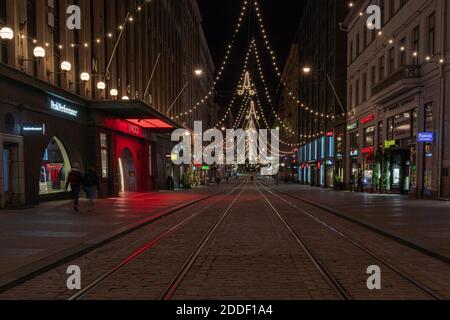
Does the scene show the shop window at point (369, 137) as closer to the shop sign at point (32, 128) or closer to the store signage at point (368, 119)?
the store signage at point (368, 119)

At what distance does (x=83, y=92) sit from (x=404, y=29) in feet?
68.7

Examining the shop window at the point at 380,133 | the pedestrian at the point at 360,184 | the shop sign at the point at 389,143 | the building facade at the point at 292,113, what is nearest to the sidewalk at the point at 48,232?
the shop sign at the point at 389,143

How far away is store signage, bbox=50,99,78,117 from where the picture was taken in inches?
763

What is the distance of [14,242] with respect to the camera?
31.9 ft

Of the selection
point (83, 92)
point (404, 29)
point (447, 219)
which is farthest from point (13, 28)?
point (404, 29)

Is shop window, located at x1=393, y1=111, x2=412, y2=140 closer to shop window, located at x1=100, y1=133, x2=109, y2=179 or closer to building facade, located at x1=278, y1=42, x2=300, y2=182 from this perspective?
shop window, located at x1=100, y1=133, x2=109, y2=179

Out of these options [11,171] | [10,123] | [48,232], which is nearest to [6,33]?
[10,123]

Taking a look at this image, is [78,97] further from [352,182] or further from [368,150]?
[352,182]

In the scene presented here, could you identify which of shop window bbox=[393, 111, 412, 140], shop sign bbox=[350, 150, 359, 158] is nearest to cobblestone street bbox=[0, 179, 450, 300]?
shop window bbox=[393, 111, 412, 140]

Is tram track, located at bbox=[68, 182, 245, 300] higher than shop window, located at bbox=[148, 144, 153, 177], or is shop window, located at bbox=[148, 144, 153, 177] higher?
shop window, located at bbox=[148, 144, 153, 177]

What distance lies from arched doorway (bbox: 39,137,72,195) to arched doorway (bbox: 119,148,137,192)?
11.0 metres
